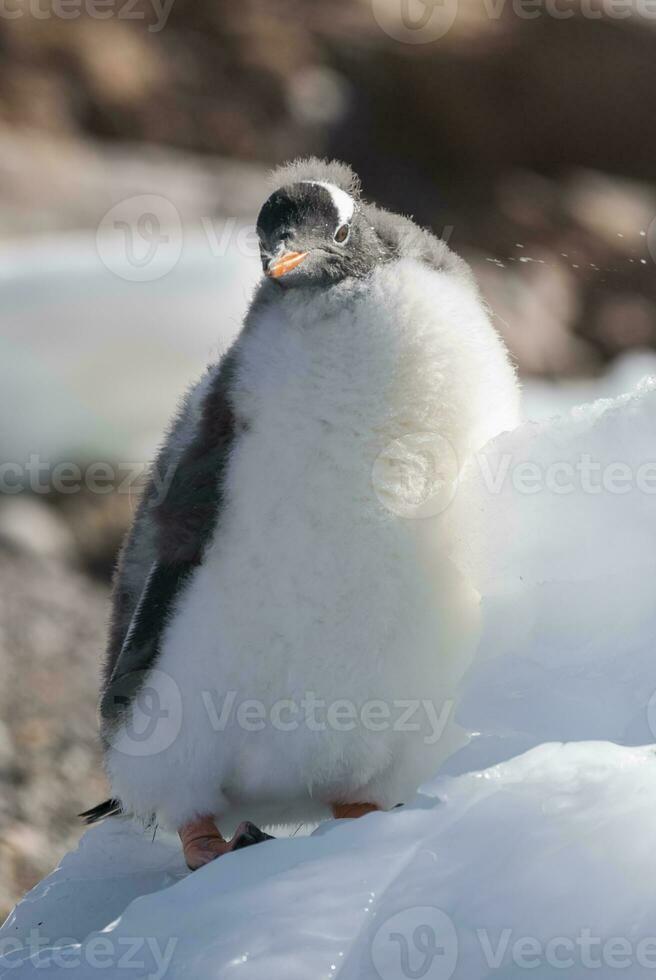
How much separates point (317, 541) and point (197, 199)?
3.05 m

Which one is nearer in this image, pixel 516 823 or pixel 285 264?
pixel 516 823

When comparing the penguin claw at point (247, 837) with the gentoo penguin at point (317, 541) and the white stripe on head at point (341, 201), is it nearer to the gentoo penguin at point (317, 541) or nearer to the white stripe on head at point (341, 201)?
the gentoo penguin at point (317, 541)

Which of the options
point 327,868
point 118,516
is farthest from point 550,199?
point 327,868

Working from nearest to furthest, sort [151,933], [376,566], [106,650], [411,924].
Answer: [411,924] → [151,933] → [376,566] → [106,650]

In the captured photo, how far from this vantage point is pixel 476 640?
4.34ft

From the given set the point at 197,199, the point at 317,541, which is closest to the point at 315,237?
the point at 317,541

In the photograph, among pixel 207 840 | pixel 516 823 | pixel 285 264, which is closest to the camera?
pixel 516 823

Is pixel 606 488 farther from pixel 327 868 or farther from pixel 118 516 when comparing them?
pixel 118 516

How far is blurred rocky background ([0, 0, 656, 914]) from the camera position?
10.8ft

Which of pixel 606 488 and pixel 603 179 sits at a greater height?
pixel 603 179

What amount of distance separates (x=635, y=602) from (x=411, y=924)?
0.36m

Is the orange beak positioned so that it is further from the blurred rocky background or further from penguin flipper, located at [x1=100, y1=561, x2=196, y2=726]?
the blurred rocky background

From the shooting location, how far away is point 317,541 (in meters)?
1.27

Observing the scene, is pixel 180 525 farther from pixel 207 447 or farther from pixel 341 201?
pixel 341 201
